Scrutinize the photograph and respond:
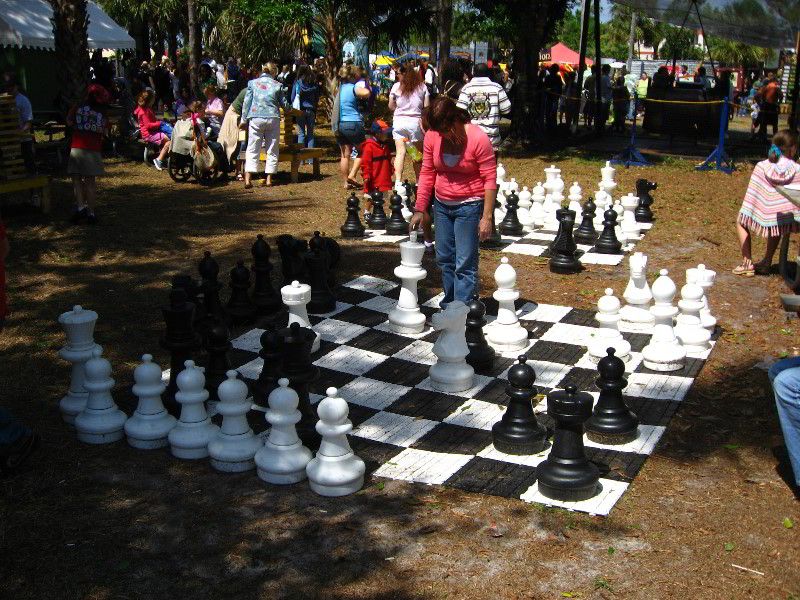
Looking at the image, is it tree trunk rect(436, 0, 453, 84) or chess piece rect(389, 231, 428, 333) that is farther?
tree trunk rect(436, 0, 453, 84)

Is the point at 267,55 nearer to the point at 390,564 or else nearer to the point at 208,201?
the point at 208,201

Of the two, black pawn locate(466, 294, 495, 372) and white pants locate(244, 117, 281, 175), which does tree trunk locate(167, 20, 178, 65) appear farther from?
black pawn locate(466, 294, 495, 372)

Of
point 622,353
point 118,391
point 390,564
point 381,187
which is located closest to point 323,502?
point 390,564

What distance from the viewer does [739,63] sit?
46938mm

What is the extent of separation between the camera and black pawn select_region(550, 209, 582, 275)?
286 inches

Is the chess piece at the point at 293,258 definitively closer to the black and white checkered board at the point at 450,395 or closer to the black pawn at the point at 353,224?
the black and white checkered board at the point at 450,395

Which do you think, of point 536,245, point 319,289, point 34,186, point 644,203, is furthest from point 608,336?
point 34,186

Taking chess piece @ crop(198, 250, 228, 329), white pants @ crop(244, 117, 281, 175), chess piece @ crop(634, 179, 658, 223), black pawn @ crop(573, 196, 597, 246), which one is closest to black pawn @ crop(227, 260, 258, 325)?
chess piece @ crop(198, 250, 228, 329)

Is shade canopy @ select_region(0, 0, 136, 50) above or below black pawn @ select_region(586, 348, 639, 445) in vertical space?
above

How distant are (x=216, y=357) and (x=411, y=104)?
5.82 metres

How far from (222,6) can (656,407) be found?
31.9 meters

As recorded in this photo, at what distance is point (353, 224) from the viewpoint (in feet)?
27.5

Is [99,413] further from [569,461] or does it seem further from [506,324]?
[506,324]

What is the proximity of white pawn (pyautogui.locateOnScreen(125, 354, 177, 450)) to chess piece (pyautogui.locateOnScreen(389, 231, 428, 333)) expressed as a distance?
1.96 metres
